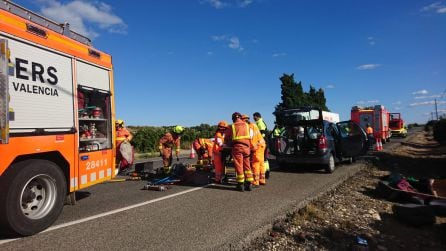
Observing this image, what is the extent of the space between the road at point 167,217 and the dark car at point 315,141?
Result: 2590mm

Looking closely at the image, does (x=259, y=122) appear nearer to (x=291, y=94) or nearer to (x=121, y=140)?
(x=121, y=140)

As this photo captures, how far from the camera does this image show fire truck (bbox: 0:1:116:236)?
4715 millimetres

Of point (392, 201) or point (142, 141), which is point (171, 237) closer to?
point (392, 201)

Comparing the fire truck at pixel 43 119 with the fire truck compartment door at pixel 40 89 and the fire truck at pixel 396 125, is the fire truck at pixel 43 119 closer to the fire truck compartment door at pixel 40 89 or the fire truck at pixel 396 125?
the fire truck compartment door at pixel 40 89

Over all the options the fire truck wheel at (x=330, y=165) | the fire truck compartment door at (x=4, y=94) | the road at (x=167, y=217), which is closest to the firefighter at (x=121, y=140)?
the road at (x=167, y=217)

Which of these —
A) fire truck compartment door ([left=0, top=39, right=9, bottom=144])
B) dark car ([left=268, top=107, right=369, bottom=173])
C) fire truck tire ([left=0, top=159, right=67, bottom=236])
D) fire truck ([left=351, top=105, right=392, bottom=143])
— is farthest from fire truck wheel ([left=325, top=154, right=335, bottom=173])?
fire truck ([left=351, top=105, right=392, bottom=143])

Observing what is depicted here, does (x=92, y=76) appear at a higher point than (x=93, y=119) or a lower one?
higher

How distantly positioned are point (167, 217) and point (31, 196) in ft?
6.53

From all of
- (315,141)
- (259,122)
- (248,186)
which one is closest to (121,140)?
(248,186)

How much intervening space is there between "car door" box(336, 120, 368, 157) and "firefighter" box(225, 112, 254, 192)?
567 centimetres

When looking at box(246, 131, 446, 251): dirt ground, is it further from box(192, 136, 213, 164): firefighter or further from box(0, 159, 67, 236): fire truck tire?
box(192, 136, 213, 164): firefighter

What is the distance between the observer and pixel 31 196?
5.15 meters

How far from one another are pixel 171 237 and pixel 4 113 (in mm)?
2584

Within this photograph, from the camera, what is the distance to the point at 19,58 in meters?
5.01
